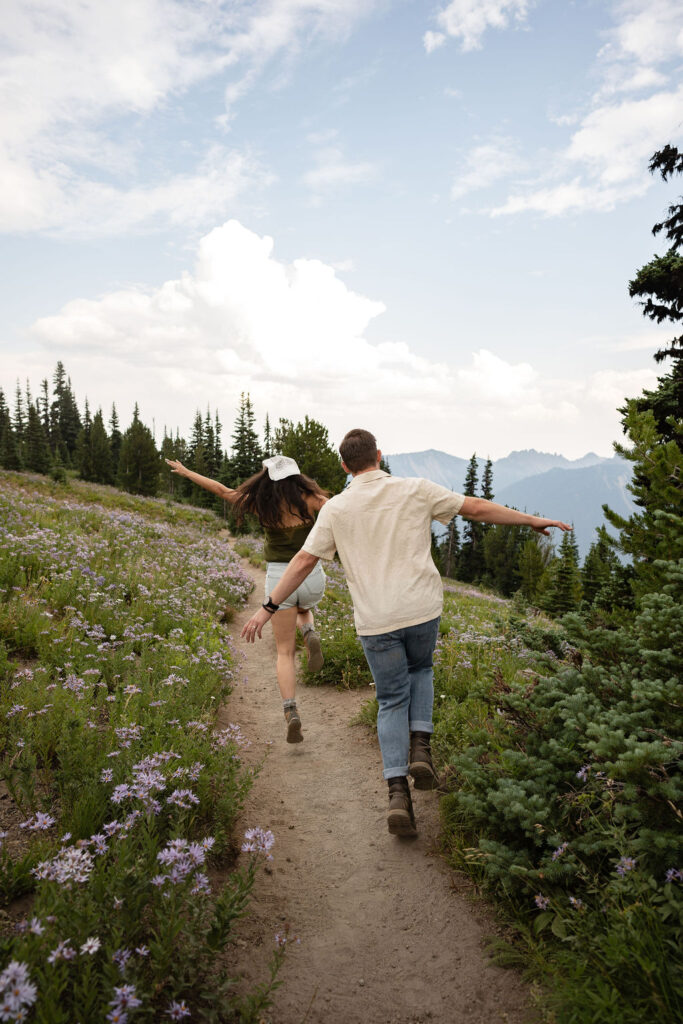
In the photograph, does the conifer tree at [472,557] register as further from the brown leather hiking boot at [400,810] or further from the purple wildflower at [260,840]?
the purple wildflower at [260,840]

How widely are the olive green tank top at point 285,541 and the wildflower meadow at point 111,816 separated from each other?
135 centimetres

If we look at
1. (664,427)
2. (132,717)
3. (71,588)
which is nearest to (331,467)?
(664,427)

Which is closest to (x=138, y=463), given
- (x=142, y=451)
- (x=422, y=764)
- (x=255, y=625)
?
(x=142, y=451)

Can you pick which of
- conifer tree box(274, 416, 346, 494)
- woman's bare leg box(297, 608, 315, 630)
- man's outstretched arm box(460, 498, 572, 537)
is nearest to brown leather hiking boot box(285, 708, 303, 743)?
woman's bare leg box(297, 608, 315, 630)

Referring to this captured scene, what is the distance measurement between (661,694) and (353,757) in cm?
351

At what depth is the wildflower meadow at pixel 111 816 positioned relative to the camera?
7.25 feet

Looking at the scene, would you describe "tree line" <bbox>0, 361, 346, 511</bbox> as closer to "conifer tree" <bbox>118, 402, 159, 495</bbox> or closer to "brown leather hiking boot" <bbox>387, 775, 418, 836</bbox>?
"conifer tree" <bbox>118, 402, 159, 495</bbox>

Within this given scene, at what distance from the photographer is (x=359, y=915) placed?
3.49 metres

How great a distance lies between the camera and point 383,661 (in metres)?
4.13

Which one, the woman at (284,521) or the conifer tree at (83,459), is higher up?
the conifer tree at (83,459)

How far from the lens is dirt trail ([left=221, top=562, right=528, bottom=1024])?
2.80 meters

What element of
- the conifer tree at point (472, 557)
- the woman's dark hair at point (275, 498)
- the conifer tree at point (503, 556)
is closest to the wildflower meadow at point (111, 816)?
the woman's dark hair at point (275, 498)

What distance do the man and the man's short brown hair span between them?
0.61 feet

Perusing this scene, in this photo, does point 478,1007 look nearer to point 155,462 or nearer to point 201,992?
point 201,992
